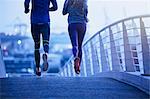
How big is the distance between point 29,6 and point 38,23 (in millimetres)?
196

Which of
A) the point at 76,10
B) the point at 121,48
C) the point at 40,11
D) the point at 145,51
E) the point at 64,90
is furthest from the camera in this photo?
the point at 121,48

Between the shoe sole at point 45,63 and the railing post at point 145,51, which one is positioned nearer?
the railing post at point 145,51

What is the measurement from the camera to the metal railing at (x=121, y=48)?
3.80 m

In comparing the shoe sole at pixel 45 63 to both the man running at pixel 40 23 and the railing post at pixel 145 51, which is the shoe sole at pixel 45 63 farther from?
the railing post at pixel 145 51

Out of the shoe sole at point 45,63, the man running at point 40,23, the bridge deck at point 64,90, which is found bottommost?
the bridge deck at point 64,90

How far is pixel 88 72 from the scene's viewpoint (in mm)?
6727

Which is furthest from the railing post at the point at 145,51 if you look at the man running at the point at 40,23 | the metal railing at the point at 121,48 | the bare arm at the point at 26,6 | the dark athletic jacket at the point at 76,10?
the bare arm at the point at 26,6

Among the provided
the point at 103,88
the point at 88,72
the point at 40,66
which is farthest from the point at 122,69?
the point at 88,72

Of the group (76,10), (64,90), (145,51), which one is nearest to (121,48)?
(76,10)

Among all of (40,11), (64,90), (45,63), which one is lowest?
(64,90)

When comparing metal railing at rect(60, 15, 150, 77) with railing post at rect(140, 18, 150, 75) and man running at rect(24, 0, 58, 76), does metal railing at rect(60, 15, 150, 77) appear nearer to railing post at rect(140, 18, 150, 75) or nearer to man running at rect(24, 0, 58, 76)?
railing post at rect(140, 18, 150, 75)

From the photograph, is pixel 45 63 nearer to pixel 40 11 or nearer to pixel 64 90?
pixel 40 11

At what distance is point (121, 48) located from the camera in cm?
466

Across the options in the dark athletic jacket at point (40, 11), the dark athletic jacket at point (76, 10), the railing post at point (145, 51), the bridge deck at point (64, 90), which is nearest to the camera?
the bridge deck at point (64, 90)
